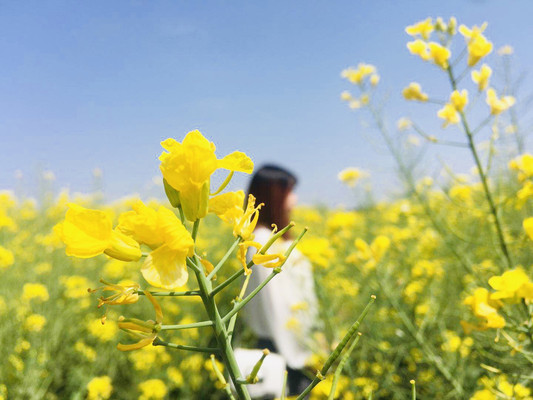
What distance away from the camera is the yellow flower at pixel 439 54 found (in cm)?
123

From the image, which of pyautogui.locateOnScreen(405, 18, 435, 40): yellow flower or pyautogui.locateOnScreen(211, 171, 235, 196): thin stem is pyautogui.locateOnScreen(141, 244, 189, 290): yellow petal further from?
pyautogui.locateOnScreen(405, 18, 435, 40): yellow flower

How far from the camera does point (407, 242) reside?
3662 mm

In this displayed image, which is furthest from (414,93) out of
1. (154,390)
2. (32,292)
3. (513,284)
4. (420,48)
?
(32,292)

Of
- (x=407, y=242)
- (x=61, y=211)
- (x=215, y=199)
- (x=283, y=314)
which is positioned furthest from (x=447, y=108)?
(x=61, y=211)

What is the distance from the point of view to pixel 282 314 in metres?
2.09

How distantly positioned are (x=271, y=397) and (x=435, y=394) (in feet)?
2.83

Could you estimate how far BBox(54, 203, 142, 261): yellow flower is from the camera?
431 millimetres

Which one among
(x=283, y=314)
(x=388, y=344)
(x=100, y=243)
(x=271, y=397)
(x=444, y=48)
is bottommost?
(x=388, y=344)

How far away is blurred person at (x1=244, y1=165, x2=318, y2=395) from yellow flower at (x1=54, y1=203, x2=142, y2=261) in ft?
4.69

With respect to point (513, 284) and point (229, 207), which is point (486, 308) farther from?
point (229, 207)

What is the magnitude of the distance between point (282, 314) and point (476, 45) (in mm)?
1604

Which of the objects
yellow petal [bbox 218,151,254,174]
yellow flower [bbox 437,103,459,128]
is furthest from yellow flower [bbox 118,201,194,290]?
yellow flower [bbox 437,103,459,128]

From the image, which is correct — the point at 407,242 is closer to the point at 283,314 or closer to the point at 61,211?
the point at 283,314

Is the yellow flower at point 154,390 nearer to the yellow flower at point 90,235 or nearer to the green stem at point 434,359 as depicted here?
the green stem at point 434,359
